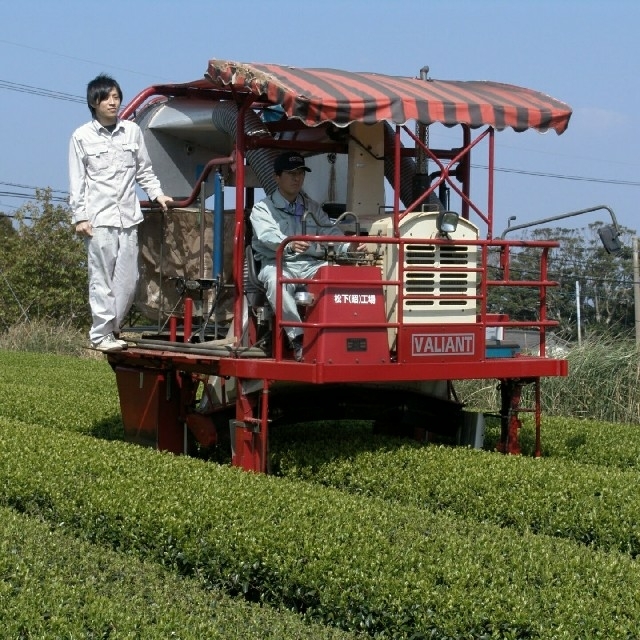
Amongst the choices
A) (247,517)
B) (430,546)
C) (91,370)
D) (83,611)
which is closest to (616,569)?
(430,546)

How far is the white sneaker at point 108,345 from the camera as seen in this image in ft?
33.3

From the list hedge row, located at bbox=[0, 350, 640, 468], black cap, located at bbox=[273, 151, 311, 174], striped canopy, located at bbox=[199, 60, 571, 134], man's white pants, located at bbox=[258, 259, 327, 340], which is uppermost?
striped canopy, located at bbox=[199, 60, 571, 134]

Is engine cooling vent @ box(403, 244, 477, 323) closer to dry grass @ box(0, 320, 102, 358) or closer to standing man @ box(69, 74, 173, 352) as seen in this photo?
standing man @ box(69, 74, 173, 352)

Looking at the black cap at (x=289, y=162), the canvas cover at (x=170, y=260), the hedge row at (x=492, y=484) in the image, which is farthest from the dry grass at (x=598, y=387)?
the black cap at (x=289, y=162)

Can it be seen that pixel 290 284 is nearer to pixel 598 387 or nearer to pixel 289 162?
pixel 289 162

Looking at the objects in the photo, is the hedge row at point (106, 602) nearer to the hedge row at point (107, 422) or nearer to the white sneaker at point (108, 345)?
the white sneaker at point (108, 345)

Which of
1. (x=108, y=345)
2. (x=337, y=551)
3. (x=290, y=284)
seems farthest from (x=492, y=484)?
(x=108, y=345)

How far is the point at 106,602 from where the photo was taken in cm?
567

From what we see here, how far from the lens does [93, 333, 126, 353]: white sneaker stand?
10.1 metres

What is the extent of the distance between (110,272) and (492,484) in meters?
3.80

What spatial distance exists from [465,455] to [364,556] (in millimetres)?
3124

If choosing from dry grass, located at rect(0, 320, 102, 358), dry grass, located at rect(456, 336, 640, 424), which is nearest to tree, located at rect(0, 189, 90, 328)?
dry grass, located at rect(0, 320, 102, 358)

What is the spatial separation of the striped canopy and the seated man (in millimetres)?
642

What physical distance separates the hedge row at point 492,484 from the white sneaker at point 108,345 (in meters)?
1.62
